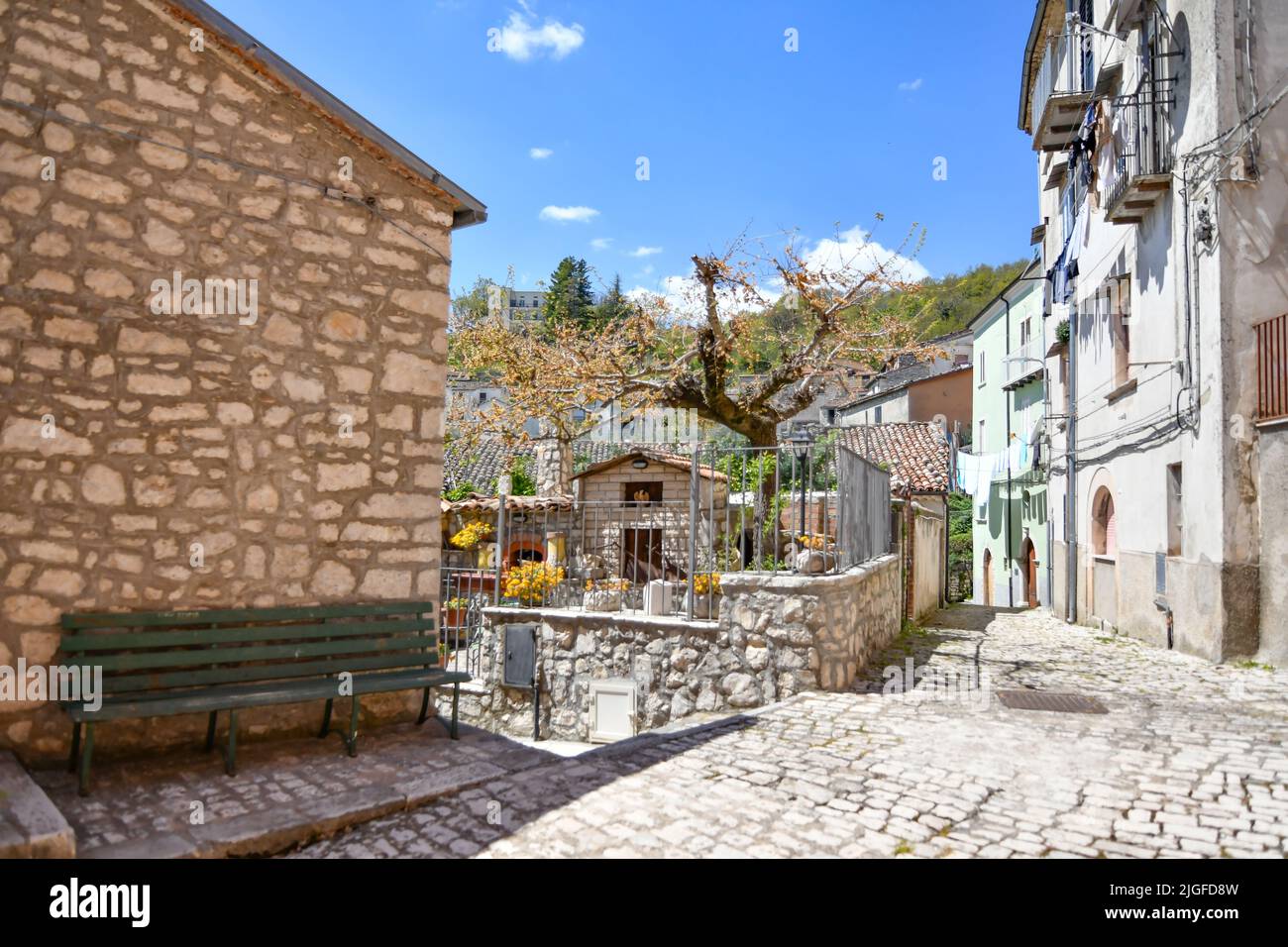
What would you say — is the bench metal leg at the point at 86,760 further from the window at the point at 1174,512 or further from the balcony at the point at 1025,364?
the balcony at the point at 1025,364

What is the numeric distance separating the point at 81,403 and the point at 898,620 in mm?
9324

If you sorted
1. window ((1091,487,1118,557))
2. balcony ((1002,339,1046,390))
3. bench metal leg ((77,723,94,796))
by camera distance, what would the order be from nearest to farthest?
bench metal leg ((77,723,94,796)) → window ((1091,487,1118,557)) → balcony ((1002,339,1046,390))

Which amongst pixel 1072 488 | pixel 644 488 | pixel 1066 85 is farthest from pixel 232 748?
pixel 1066 85

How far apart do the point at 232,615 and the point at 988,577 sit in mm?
25597

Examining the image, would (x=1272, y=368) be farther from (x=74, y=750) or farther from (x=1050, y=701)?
(x=74, y=750)

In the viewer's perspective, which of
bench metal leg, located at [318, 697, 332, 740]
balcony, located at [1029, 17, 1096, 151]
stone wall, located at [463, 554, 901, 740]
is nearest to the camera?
bench metal leg, located at [318, 697, 332, 740]

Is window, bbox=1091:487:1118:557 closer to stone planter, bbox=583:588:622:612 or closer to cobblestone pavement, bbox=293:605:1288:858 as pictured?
cobblestone pavement, bbox=293:605:1288:858

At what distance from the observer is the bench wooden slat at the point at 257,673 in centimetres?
458

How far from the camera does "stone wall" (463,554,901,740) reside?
22.5 feet

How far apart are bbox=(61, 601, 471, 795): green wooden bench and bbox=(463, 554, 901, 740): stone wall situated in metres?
2.44

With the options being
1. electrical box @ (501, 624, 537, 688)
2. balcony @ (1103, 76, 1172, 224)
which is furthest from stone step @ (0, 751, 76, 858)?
balcony @ (1103, 76, 1172, 224)

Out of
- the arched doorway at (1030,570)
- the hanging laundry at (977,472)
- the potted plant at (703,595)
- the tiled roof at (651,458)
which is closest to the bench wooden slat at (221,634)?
the potted plant at (703,595)

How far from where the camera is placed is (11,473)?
4336 mm
